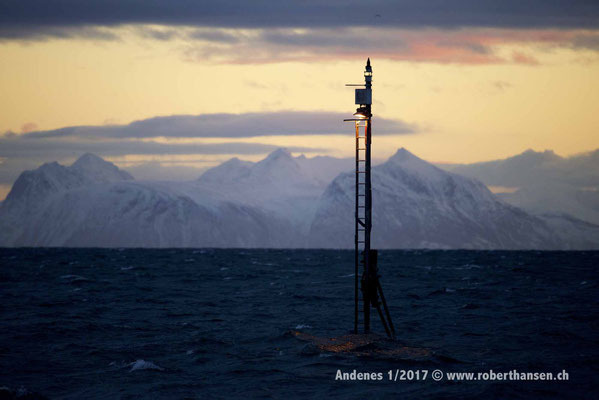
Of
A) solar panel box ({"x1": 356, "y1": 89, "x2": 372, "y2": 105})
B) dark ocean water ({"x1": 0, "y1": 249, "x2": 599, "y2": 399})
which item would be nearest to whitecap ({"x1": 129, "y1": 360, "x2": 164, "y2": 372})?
dark ocean water ({"x1": 0, "y1": 249, "x2": 599, "y2": 399})

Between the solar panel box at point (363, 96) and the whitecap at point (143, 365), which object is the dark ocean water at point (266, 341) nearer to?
the whitecap at point (143, 365)

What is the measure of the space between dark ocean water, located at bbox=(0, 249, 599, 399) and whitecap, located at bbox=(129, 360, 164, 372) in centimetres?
7

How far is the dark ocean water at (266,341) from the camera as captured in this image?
25.5 metres

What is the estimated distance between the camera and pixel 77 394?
2498cm

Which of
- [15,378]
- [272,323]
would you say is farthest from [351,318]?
[15,378]

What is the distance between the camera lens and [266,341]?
114 ft

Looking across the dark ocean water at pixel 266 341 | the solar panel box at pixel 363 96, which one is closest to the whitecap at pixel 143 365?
the dark ocean water at pixel 266 341

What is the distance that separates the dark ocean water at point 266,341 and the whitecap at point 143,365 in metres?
0.07

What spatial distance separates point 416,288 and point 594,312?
71.0 ft

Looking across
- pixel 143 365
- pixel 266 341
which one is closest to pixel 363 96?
pixel 266 341

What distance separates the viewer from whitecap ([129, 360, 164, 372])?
28.5 meters

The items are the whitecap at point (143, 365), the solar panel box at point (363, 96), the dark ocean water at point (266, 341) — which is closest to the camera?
the dark ocean water at point (266, 341)

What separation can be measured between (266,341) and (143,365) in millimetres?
7389

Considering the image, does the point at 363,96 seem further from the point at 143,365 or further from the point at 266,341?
the point at 143,365
